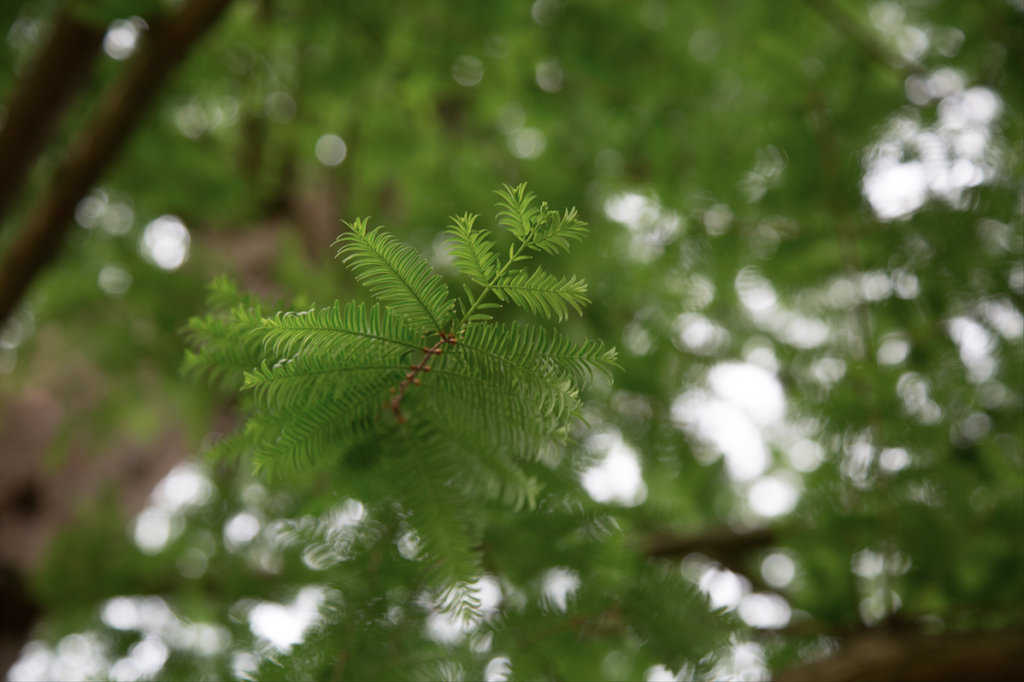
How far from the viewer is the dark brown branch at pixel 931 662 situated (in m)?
1.05

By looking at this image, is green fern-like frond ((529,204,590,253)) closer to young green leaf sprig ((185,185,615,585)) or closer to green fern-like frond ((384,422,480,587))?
young green leaf sprig ((185,185,615,585))

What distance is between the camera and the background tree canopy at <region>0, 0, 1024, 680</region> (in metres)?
0.94

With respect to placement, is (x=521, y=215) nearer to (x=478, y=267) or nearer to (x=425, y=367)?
(x=478, y=267)

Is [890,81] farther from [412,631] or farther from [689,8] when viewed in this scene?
[412,631]

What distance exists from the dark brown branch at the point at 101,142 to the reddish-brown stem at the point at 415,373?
1.43 m

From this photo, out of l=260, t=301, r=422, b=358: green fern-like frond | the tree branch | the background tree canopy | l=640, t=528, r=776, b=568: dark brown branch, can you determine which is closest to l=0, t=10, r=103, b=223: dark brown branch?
the background tree canopy

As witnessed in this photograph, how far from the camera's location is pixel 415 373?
59cm

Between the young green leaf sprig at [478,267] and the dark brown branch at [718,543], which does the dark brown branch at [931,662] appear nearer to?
the dark brown branch at [718,543]

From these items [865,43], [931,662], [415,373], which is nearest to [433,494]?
[415,373]

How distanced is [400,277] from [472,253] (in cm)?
7

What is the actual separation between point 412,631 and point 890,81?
2119mm

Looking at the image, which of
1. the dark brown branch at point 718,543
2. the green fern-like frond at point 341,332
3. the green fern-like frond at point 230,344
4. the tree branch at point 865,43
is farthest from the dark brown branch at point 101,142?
the dark brown branch at point 718,543

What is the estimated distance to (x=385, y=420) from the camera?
68 cm

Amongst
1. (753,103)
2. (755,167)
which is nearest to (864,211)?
(755,167)
